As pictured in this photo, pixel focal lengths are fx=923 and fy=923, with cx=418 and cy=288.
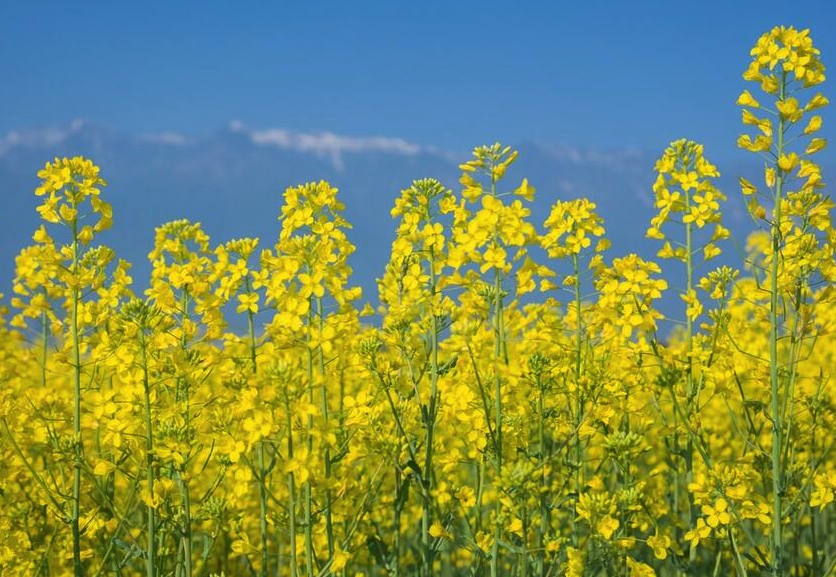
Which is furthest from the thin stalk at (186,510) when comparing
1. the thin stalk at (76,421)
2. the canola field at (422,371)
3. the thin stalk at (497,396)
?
the thin stalk at (497,396)

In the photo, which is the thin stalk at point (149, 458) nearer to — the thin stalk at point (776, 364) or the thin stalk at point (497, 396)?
the thin stalk at point (497, 396)

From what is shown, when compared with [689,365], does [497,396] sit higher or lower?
lower

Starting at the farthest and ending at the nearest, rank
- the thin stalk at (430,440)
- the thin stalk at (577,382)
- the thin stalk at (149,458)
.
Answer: the thin stalk at (577,382) < the thin stalk at (430,440) < the thin stalk at (149,458)

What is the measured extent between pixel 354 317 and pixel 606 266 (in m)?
1.70

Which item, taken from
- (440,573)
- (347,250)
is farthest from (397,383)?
(440,573)

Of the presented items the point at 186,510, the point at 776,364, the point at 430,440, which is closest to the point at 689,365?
the point at 776,364

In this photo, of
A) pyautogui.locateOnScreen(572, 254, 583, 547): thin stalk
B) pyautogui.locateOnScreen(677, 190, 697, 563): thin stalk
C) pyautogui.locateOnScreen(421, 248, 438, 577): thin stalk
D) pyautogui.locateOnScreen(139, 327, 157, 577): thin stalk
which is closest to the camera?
pyautogui.locateOnScreen(139, 327, 157, 577): thin stalk

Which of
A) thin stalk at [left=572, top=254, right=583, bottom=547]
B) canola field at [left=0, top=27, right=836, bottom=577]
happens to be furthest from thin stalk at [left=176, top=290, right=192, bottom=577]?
thin stalk at [left=572, top=254, right=583, bottom=547]

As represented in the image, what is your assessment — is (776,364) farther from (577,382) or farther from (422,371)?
(422,371)

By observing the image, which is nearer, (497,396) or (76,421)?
(497,396)

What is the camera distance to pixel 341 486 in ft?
14.3

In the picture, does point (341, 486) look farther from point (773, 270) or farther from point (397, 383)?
point (773, 270)

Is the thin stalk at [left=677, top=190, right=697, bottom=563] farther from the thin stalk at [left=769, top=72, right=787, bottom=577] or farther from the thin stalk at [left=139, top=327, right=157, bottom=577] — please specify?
the thin stalk at [left=139, top=327, right=157, bottom=577]

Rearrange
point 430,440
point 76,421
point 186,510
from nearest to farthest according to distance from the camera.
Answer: point 186,510 → point 430,440 → point 76,421
